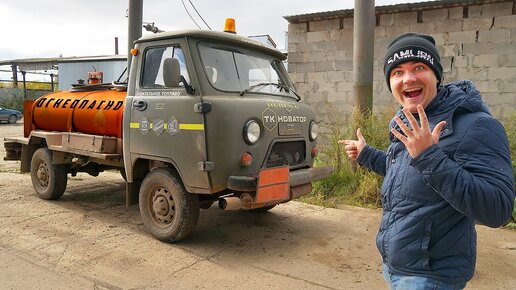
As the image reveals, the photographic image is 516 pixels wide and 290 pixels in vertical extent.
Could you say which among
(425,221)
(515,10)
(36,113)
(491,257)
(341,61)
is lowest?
(491,257)

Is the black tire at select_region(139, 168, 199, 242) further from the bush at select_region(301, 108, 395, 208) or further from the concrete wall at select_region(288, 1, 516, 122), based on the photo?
the concrete wall at select_region(288, 1, 516, 122)

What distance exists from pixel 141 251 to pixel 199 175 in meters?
1.01

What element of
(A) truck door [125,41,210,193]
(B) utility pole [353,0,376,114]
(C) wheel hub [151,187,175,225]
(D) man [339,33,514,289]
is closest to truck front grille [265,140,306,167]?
(A) truck door [125,41,210,193]

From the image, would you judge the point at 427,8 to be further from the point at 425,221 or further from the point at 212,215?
the point at 425,221

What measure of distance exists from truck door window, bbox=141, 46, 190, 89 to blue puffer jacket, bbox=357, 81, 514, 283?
10.2 ft

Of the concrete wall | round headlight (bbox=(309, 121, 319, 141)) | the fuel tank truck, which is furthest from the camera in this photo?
the concrete wall

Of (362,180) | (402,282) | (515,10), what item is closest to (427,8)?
(515,10)

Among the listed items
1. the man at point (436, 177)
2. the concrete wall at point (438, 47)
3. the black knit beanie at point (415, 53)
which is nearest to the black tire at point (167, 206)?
the man at point (436, 177)

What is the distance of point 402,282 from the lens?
1621mm

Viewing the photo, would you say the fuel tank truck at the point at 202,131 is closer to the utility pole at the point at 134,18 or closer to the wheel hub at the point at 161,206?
the wheel hub at the point at 161,206

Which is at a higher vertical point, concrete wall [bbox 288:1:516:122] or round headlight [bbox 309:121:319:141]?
concrete wall [bbox 288:1:516:122]

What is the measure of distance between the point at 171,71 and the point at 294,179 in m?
1.64

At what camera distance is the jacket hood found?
1.52 metres

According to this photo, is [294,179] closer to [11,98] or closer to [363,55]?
[363,55]
